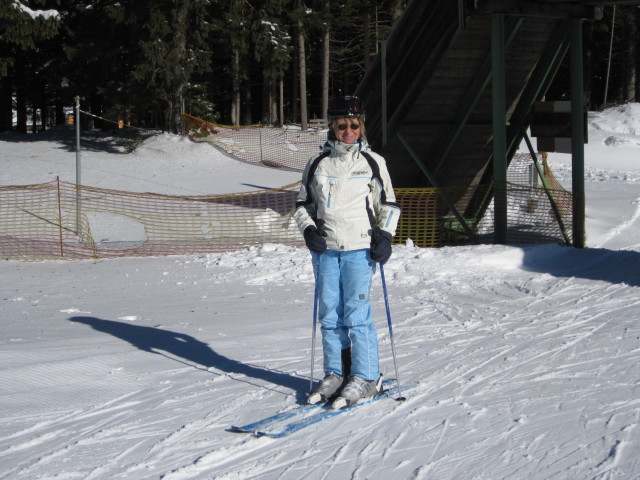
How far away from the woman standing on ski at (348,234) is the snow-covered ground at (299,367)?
310mm

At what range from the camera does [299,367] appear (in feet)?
21.5

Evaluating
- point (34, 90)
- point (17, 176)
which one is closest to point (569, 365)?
point (17, 176)

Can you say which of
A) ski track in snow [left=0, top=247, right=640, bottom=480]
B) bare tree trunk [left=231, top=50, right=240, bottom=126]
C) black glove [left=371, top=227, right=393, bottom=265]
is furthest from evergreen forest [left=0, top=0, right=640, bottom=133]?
black glove [left=371, top=227, right=393, bottom=265]

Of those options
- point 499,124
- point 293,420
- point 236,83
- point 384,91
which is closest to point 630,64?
point 236,83

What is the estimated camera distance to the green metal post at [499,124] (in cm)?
1192

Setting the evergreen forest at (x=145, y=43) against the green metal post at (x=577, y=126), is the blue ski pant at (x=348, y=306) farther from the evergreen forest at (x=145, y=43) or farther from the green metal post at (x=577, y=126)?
the evergreen forest at (x=145, y=43)

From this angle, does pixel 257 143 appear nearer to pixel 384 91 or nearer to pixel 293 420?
pixel 384 91

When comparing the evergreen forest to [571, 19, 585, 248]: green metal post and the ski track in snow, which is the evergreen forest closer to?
[571, 19, 585, 248]: green metal post

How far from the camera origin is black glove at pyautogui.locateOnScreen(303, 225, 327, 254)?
17.3ft

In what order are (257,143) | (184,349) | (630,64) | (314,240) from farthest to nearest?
1. (630,64)
2. (257,143)
3. (184,349)
4. (314,240)

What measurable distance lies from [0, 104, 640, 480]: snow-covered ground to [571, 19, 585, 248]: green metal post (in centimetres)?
103

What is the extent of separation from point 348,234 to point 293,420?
1232 mm

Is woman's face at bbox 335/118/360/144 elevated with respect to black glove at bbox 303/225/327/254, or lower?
elevated

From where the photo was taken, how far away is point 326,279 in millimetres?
5418
